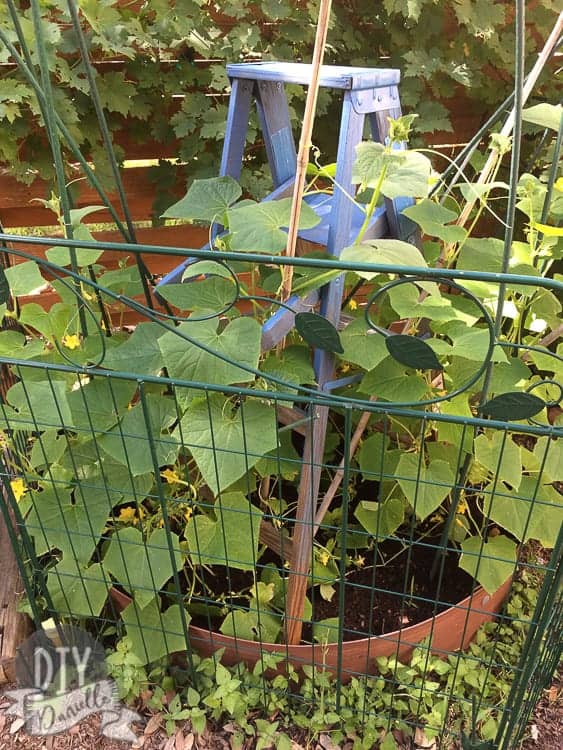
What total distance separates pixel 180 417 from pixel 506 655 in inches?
38.2

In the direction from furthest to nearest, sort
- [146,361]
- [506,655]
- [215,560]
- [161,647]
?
[506,655] < [161,647] < [215,560] < [146,361]

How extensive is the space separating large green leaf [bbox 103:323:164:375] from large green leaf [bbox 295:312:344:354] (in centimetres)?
27

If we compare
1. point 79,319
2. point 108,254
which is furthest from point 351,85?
point 108,254

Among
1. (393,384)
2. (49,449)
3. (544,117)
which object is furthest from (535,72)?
(49,449)

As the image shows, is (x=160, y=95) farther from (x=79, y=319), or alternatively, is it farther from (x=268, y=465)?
(x=268, y=465)

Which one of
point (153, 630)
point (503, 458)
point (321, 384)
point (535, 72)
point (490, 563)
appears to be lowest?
point (153, 630)

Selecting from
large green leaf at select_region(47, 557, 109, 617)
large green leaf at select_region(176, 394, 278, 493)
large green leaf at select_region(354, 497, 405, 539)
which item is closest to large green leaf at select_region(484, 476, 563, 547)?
large green leaf at select_region(354, 497, 405, 539)

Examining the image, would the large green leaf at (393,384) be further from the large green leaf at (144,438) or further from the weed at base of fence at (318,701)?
the weed at base of fence at (318,701)

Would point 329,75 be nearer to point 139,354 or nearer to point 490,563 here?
point 139,354

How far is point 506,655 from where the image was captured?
141 cm

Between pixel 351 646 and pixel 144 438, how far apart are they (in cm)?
63

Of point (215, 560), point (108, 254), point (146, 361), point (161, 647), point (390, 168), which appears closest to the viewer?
point (390, 168)

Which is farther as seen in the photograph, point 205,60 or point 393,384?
point 205,60

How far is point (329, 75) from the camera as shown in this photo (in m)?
0.93
